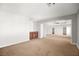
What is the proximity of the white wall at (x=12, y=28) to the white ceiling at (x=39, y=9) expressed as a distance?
11cm

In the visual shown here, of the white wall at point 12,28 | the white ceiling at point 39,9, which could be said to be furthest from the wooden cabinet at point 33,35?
the white ceiling at point 39,9

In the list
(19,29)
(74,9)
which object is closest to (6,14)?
(19,29)

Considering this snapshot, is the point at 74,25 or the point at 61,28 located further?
the point at 61,28

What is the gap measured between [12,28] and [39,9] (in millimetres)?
655

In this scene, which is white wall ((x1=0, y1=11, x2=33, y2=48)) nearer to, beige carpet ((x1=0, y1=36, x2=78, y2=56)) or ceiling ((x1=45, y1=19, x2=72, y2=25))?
beige carpet ((x1=0, y1=36, x2=78, y2=56))

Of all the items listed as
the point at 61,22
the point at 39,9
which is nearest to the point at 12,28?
the point at 39,9

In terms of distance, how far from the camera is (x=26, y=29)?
2266 mm

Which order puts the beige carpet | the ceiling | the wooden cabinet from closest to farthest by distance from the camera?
1. the beige carpet
2. the ceiling
3. the wooden cabinet

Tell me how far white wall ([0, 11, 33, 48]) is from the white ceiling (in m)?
0.11

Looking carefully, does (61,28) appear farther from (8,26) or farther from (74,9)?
(8,26)

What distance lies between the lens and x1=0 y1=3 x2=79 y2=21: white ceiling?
6.52ft

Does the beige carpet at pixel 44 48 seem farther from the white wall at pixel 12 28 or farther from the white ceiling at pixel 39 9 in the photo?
the white ceiling at pixel 39 9

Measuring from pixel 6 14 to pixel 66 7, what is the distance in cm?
115

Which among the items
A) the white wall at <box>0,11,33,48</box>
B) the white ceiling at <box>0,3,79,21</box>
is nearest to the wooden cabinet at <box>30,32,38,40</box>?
the white wall at <box>0,11,33,48</box>
